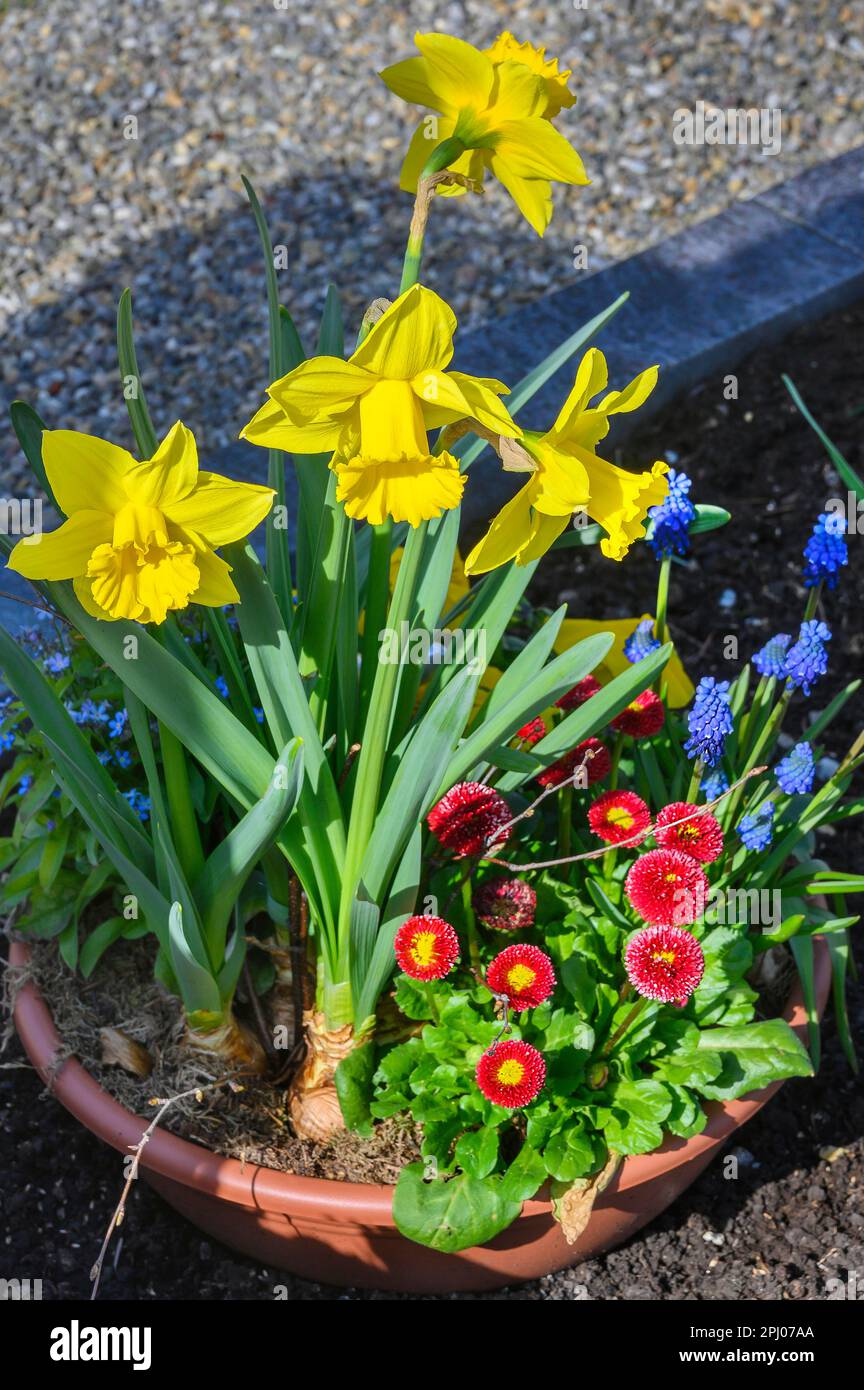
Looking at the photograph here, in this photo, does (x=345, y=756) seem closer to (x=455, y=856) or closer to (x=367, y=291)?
(x=455, y=856)

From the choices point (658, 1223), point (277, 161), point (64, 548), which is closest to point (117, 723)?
point (64, 548)

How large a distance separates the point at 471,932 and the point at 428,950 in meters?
0.20

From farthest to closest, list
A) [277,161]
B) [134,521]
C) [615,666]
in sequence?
1. [277,161]
2. [615,666]
3. [134,521]

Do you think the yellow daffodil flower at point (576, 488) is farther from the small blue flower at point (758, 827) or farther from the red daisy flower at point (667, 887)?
the small blue flower at point (758, 827)

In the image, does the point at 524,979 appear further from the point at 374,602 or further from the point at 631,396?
the point at 631,396

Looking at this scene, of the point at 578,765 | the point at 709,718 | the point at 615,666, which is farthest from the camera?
the point at 615,666

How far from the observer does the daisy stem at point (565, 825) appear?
1859 millimetres

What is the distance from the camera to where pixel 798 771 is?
1.74 m

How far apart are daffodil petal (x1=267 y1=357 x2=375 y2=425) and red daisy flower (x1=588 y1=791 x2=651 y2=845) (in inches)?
28.8

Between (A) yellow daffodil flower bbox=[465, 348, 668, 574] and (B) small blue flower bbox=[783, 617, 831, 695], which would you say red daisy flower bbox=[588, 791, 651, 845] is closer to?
(B) small blue flower bbox=[783, 617, 831, 695]

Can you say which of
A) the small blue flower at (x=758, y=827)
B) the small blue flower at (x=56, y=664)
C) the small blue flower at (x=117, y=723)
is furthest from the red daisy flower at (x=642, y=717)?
the small blue flower at (x=56, y=664)

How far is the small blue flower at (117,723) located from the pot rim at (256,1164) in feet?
1.38

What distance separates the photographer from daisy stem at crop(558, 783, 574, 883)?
Result: 1.86 m
